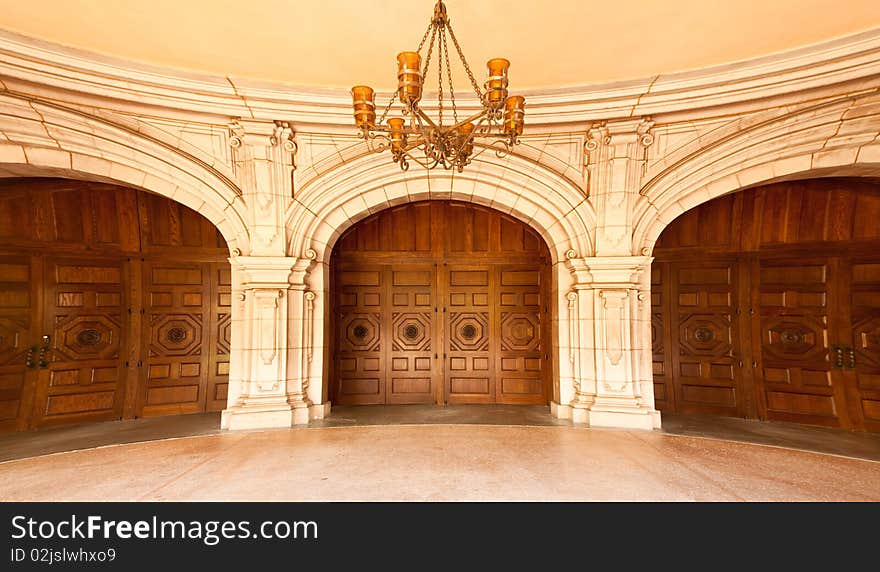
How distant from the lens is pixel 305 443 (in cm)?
400

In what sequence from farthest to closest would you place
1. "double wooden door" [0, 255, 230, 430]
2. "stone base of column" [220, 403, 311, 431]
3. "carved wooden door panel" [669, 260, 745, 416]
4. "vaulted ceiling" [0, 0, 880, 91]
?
"carved wooden door panel" [669, 260, 745, 416] < "double wooden door" [0, 255, 230, 430] < "stone base of column" [220, 403, 311, 431] < "vaulted ceiling" [0, 0, 880, 91]

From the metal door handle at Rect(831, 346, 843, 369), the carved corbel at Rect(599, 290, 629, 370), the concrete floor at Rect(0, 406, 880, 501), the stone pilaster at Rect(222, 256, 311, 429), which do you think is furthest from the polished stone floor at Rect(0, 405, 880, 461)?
the carved corbel at Rect(599, 290, 629, 370)

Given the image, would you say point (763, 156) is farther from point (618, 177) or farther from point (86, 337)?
point (86, 337)

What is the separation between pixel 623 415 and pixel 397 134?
3.61 m

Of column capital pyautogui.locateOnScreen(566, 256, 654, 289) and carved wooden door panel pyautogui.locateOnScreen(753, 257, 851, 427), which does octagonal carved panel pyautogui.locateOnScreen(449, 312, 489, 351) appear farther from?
carved wooden door panel pyautogui.locateOnScreen(753, 257, 851, 427)

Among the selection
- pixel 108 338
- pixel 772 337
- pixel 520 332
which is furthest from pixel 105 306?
pixel 772 337

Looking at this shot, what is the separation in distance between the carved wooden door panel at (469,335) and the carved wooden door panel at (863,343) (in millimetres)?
3895

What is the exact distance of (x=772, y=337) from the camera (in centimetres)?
512

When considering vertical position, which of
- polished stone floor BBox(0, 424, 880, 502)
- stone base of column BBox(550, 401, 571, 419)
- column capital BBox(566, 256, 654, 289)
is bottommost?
polished stone floor BBox(0, 424, 880, 502)

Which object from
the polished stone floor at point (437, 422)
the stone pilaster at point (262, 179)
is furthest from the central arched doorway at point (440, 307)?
the stone pilaster at point (262, 179)

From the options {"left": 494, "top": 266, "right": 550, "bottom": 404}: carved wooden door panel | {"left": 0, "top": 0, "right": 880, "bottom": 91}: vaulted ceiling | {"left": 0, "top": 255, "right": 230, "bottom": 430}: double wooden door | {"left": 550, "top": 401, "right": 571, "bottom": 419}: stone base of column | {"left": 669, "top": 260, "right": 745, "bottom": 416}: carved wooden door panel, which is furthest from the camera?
{"left": 494, "top": 266, "right": 550, "bottom": 404}: carved wooden door panel

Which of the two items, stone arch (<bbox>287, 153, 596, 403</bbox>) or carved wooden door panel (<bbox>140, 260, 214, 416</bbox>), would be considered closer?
stone arch (<bbox>287, 153, 596, 403</bbox>)

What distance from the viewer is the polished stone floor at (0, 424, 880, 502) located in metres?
2.85

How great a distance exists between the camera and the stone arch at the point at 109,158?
390 cm
